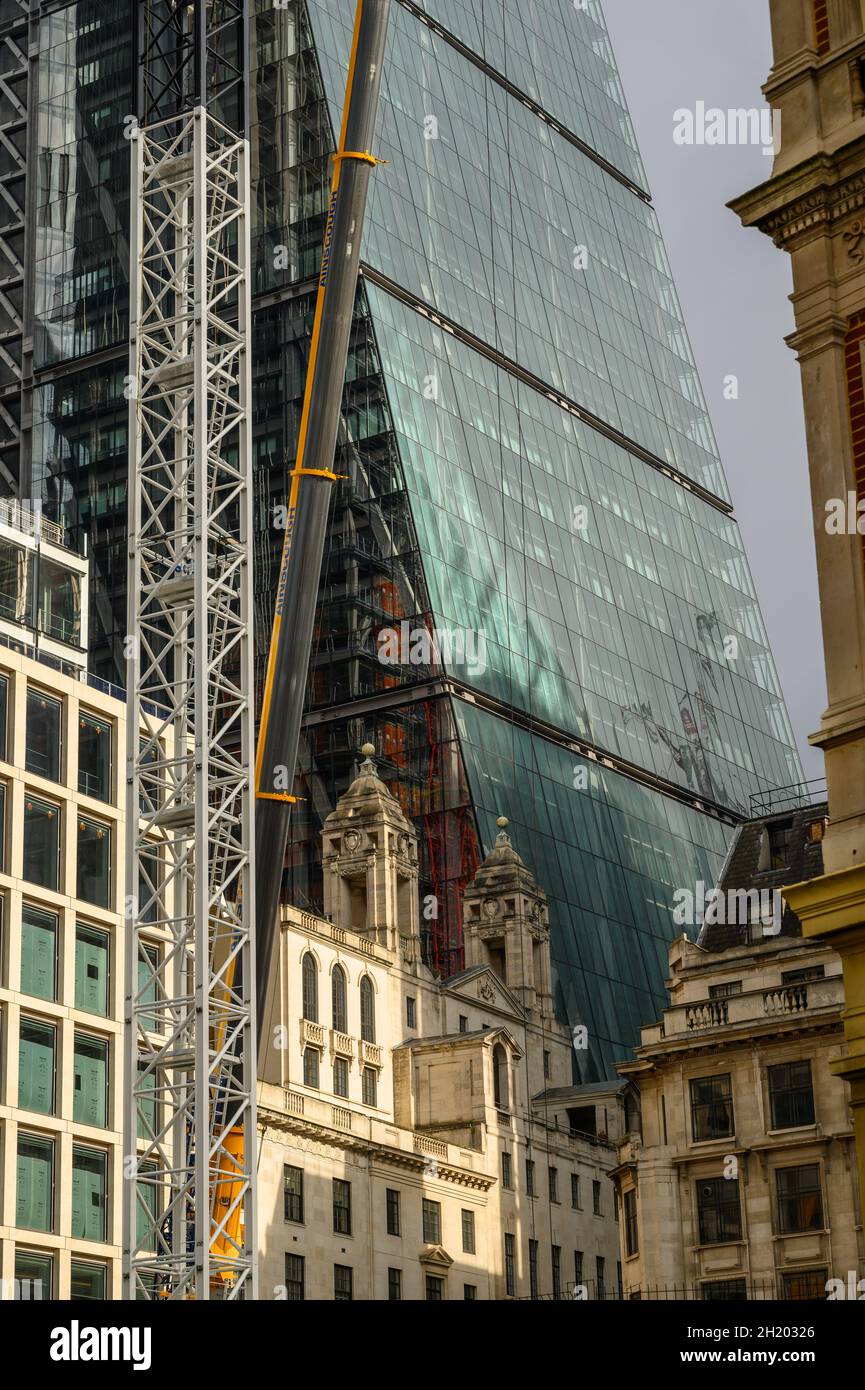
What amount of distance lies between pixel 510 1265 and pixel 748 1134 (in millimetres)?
29370

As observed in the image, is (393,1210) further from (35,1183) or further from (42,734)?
(42,734)

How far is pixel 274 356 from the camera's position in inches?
5531

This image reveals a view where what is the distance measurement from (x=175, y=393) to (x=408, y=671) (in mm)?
76104

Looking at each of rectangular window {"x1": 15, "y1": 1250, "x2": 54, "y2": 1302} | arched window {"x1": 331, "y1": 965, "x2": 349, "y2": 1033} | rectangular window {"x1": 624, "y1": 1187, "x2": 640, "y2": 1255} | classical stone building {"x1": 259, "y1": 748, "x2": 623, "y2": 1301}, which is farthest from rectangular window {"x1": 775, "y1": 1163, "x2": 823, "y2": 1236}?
arched window {"x1": 331, "y1": 965, "x2": 349, "y2": 1033}

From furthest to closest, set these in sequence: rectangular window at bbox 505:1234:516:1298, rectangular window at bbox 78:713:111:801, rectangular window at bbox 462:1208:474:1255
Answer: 1. rectangular window at bbox 505:1234:516:1298
2. rectangular window at bbox 462:1208:474:1255
3. rectangular window at bbox 78:713:111:801

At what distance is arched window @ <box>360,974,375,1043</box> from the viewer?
99.9 m

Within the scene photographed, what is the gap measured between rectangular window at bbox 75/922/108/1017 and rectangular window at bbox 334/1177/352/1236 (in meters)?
19.3

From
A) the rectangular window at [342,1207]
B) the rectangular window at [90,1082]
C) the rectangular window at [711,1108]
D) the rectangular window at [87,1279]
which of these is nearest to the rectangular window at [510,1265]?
the rectangular window at [342,1207]

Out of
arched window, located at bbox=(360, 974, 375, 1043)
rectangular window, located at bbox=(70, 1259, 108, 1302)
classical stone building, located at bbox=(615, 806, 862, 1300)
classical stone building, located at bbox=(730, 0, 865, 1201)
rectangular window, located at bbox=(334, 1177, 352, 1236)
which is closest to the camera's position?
classical stone building, located at bbox=(730, 0, 865, 1201)

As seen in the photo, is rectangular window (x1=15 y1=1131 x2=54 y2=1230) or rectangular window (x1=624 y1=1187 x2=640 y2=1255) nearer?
rectangular window (x1=15 y1=1131 x2=54 y2=1230)

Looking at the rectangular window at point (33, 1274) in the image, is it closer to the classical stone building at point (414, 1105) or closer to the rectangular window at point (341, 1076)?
the classical stone building at point (414, 1105)

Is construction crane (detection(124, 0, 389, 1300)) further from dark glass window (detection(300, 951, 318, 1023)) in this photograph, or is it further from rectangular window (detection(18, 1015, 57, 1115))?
dark glass window (detection(300, 951, 318, 1023))
